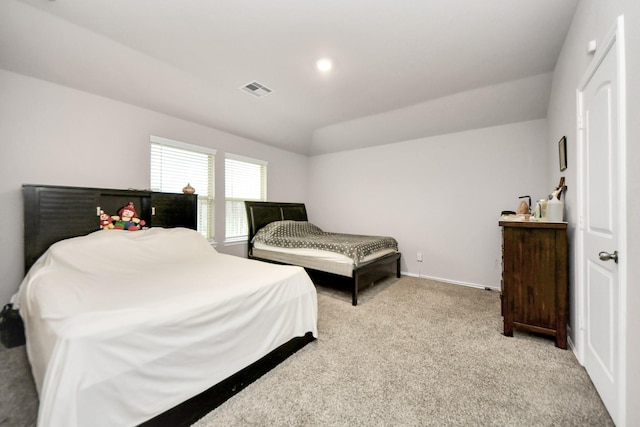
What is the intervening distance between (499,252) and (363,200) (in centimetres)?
238

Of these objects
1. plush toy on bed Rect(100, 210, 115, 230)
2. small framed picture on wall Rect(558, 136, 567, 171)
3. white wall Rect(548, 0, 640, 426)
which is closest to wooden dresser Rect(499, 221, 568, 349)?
white wall Rect(548, 0, 640, 426)

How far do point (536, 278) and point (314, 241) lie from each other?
252 centimetres

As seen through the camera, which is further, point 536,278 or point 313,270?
point 313,270


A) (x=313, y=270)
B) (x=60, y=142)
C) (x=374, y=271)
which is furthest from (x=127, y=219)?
(x=374, y=271)

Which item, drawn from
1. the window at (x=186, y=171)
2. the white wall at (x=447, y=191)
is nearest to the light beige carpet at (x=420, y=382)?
the white wall at (x=447, y=191)

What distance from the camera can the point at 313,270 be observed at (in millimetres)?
3627

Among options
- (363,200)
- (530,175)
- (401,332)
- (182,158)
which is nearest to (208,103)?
(182,158)

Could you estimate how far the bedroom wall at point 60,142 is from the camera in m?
2.29

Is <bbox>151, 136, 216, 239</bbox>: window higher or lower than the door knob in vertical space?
higher

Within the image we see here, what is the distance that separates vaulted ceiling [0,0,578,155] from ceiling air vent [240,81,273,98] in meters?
0.08

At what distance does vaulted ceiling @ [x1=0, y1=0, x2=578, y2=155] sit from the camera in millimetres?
1938

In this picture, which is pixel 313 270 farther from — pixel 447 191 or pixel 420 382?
pixel 447 191

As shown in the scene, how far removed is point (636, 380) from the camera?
1076 mm

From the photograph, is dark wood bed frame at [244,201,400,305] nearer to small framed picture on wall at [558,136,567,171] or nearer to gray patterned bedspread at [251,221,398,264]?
gray patterned bedspread at [251,221,398,264]
